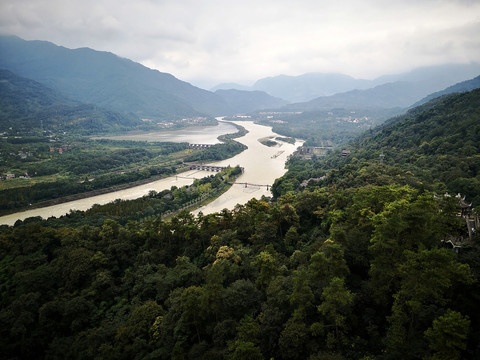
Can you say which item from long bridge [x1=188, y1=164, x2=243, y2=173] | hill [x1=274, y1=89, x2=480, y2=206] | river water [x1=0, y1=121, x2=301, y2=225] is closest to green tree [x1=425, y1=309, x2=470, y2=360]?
hill [x1=274, y1=89, x2=480, y2=206]

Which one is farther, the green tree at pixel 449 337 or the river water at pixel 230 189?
the river water at pixel 230 189

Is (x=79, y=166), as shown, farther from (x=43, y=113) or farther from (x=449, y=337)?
(x=43, y=113)

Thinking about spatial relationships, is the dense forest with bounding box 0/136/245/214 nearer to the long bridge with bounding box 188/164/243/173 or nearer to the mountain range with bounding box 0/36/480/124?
the long bridge with bounding box 188/164/243/173

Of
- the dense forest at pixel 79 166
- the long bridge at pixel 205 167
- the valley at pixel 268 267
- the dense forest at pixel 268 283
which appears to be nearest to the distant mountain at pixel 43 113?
the dense forest at pixel 79 166

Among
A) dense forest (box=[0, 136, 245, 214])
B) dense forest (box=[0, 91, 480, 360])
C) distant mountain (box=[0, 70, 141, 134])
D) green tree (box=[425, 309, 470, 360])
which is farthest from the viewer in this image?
distant mountain (box=[0, 70, 141, 134])

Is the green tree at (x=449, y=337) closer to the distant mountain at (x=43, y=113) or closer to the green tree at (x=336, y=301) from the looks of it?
the green tree at (x=336, y=301)

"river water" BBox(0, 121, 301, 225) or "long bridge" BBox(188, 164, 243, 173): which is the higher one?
"long bridge" BBox(188, 164, 243, 173)

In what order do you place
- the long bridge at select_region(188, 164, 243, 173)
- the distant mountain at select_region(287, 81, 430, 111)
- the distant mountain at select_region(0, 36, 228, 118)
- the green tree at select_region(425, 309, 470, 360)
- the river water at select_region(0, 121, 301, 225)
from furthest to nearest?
the distant mountain at select_region(0, 36, 228, 118), the distant mountain at select_region(287, 81, 430, 111), the long bridge at select_region(188, 164, 243, 173), the river water at select_region(0, 121, 301, 225), the green tree at select_region(425, 309, 470, 360)
